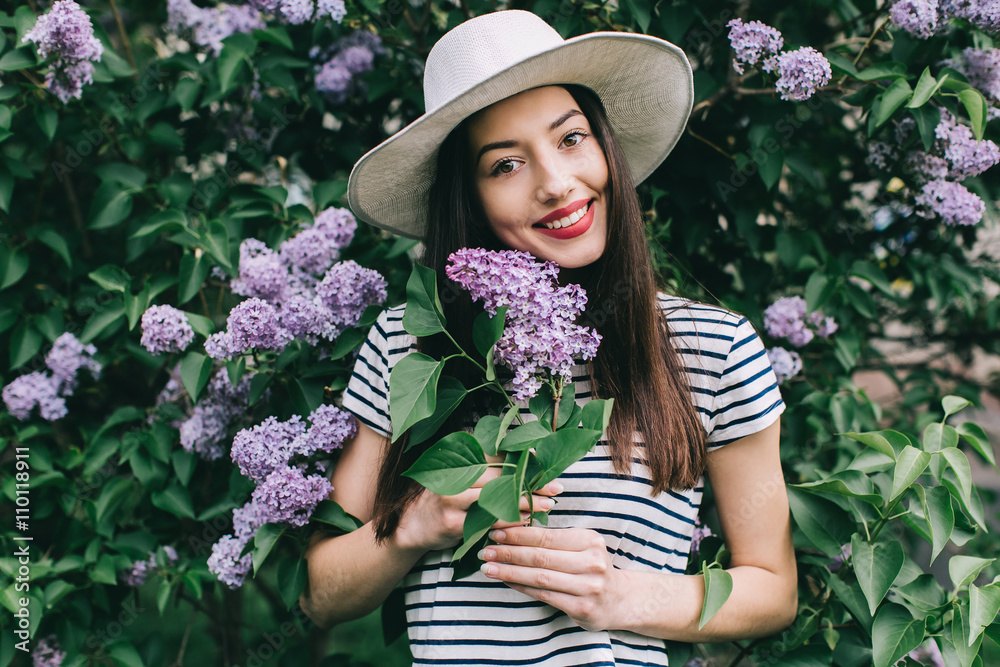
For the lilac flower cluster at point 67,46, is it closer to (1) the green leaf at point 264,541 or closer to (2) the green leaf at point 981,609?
(1) the green leaf at point 264,541

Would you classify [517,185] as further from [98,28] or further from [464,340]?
[98,28]

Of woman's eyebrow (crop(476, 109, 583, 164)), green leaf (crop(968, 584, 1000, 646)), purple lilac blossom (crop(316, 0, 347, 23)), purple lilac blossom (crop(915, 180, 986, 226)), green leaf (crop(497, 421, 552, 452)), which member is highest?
purple lilac blossom (crop(316, 0, 347, 23))

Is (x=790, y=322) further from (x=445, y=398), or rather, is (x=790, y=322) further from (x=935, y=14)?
(x=445, y=398)

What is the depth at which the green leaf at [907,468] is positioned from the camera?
1.21 meters

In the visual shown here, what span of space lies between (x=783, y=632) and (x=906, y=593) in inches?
10.8

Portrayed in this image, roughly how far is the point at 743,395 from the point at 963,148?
0.92m

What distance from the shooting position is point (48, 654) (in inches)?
65.1

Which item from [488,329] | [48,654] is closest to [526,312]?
[488,329]

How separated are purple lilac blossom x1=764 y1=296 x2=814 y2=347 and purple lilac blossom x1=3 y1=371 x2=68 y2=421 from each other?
6.14 ft

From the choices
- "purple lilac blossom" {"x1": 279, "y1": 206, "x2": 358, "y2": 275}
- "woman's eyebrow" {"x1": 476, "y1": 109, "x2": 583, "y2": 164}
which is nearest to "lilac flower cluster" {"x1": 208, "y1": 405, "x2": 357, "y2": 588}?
"purple lilac blossom" {"x1": 279, "y1": 206, "x2": 358, "y2": 275}

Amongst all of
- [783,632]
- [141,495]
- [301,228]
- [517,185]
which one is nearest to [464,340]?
[517,185]

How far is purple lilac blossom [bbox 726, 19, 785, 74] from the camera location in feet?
5.11

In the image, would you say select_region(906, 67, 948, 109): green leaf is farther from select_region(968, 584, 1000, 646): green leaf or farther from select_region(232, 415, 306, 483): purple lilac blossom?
select_region(232, 415, 306, 483): purple lilac blossom

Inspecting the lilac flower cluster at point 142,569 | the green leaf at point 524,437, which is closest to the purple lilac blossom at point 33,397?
the lilac flower cluster at point 142,569
